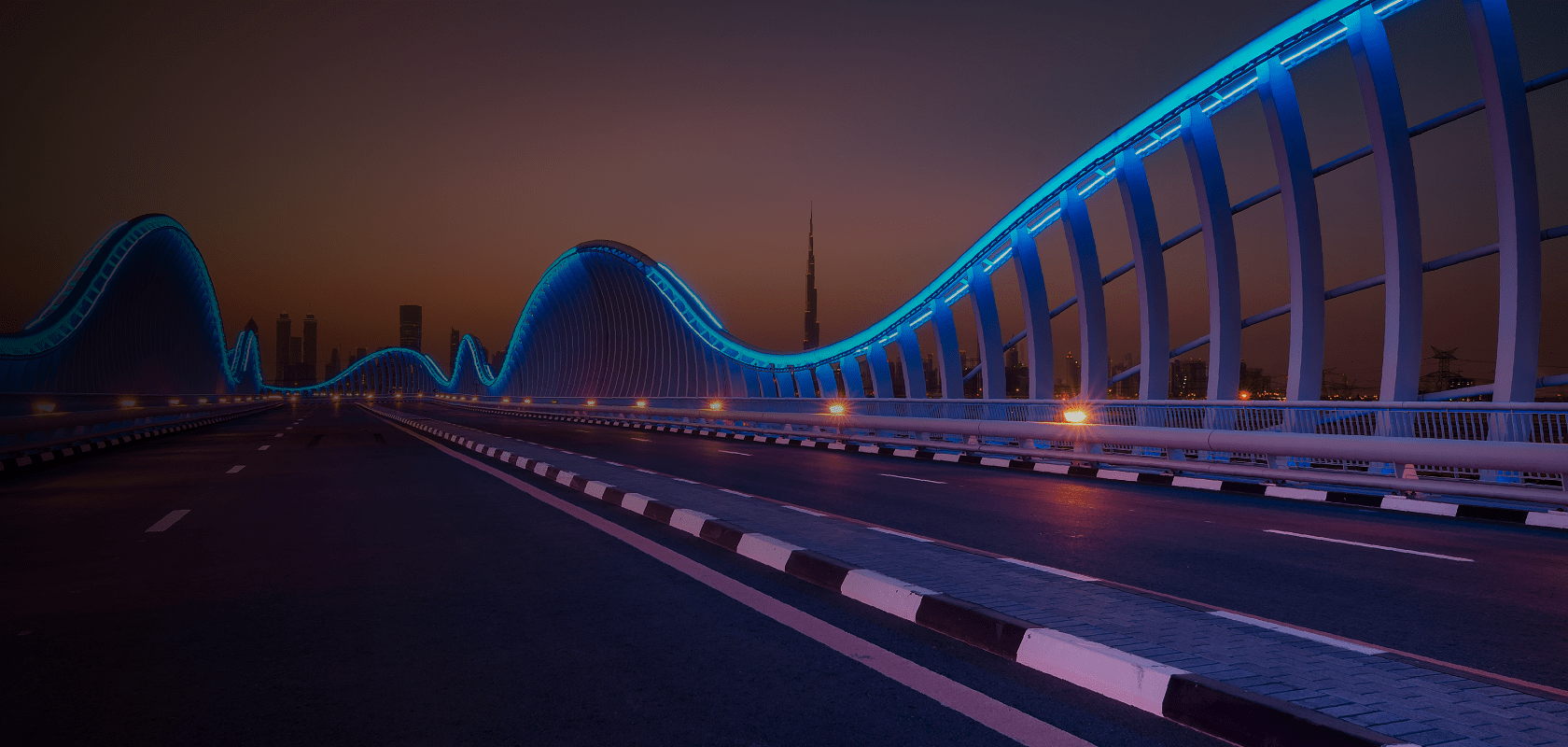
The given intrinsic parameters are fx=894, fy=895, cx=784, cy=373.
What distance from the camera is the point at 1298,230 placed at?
17.4 m

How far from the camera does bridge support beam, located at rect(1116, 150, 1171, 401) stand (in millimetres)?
19297

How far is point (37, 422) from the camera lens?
16.4m

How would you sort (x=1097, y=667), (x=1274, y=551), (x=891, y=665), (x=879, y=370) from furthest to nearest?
(x=879, y=370) < (x=1274, y=551) < (x=891, y=665) < (x=1097, y=667)

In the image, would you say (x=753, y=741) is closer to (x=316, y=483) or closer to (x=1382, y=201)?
(x=316, y=483)

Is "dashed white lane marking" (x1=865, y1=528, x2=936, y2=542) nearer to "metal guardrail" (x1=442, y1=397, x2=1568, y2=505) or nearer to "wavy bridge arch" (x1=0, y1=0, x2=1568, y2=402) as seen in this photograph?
"metal guardrail" (x1=442, y1=397, x2=1568, y2=505)

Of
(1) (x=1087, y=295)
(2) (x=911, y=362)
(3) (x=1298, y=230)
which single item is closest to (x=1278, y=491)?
(3) (x=1298, y=230)

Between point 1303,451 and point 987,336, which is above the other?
point 987,336

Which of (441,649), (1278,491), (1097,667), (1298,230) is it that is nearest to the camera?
(1097,667)

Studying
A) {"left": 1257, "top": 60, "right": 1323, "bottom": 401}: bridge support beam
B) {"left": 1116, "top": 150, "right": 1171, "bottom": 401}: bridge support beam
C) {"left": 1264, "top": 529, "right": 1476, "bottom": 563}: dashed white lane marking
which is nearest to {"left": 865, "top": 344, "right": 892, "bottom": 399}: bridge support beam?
{"left": 1116, "top": 150, "right": 1171, "bottom": 401}: bridge support beam

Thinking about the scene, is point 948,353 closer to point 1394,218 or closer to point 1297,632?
point 1394,218

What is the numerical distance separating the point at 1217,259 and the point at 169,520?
724 inches

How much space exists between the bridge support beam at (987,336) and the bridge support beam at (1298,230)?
21.9 ft

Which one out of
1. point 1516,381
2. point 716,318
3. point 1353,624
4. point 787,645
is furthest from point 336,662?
point 716,318

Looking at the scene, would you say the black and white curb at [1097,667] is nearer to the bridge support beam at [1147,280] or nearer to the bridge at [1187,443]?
the bridge at [1187,443]
